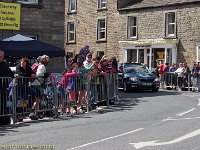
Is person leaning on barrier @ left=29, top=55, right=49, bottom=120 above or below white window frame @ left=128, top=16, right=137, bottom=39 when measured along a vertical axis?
below

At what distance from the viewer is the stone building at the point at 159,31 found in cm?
3759

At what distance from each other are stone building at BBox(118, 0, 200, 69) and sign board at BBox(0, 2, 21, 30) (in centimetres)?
1880

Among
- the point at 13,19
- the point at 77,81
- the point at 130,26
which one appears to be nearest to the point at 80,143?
the point at 77,81

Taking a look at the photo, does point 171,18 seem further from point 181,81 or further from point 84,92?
point 84,92

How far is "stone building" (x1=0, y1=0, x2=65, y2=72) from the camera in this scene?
2325 centimetres

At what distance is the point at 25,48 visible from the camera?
19.2 m

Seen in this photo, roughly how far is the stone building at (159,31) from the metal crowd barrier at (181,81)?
722 cm

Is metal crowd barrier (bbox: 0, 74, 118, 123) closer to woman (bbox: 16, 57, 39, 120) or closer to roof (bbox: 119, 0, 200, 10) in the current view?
woman (bbox: 16, 57, 39, 120)

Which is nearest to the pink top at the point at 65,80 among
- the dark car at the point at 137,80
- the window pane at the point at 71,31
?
the dark car at the point at 137,80

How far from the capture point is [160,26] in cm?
3978

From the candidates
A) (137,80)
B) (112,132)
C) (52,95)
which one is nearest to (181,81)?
(137,80)

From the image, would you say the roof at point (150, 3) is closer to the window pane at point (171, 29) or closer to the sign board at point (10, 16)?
the window pane at point (171, 29)

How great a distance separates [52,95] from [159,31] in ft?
87.5

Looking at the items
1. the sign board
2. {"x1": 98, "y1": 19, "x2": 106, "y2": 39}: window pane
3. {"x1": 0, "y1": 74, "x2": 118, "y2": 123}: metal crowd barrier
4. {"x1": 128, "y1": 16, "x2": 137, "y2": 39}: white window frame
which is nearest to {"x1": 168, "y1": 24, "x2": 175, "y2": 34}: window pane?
{"x1": 128, "y1": 16, "x2": 137, "y2": 39}: white window frame
